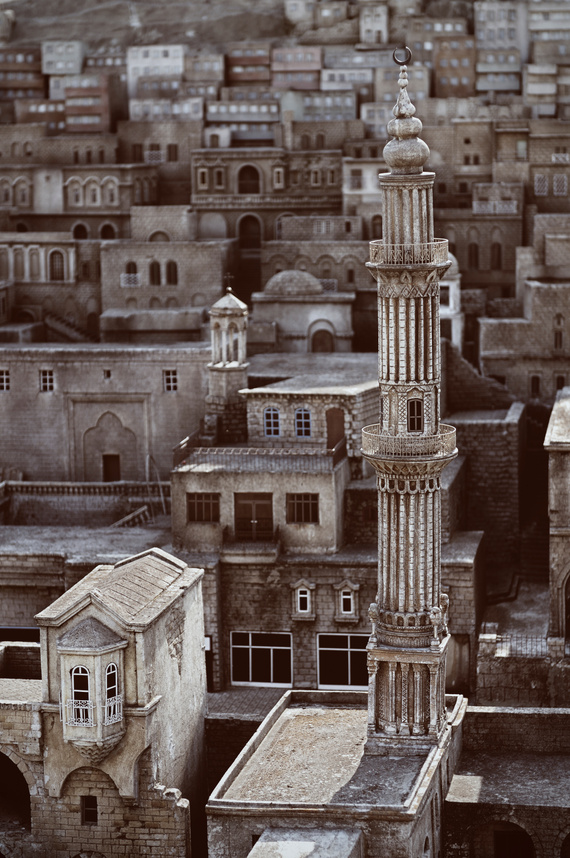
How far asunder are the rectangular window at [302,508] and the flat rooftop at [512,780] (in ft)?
34.8

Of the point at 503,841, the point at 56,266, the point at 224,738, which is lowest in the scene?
the point at 503,841

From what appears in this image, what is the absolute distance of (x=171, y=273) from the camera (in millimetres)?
78000

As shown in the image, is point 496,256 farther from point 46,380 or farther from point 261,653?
point 261,653

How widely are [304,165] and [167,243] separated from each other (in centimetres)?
977

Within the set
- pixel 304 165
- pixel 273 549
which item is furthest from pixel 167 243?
pixel 273 549

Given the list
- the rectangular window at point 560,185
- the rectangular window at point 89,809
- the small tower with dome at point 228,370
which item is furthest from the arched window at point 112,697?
the rectangular window at point 560,185

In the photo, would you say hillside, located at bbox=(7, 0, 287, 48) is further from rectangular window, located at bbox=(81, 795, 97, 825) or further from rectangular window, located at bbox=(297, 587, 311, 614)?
rectangular window, located at bbox=(81, 795, 97, 825)

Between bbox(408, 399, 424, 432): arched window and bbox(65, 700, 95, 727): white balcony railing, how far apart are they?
1002cm

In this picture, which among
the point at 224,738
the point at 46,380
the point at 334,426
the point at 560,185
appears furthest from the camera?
the point at 560,185

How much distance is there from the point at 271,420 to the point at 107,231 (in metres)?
26.3

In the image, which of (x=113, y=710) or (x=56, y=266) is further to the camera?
(x=56, y=266)

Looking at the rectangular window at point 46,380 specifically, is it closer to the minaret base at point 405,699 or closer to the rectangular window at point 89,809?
the rectangular window at point 89,809

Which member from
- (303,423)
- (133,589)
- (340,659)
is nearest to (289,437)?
(303,423)

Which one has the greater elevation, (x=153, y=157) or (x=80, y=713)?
(x=153, y=157)
